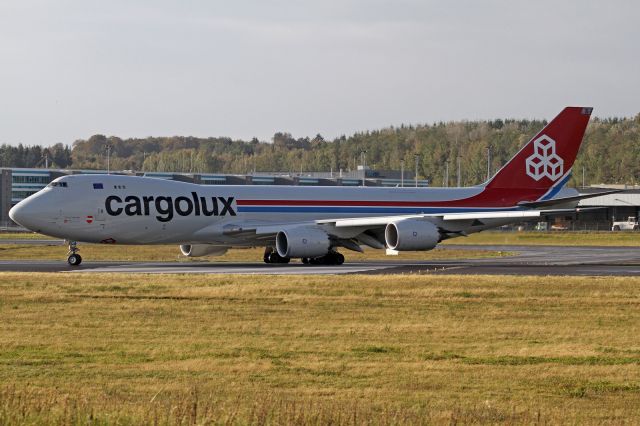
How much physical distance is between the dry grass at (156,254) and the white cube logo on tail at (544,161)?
650 cm

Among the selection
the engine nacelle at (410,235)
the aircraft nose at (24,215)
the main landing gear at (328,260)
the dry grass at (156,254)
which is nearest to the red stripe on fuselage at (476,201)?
the main landing gear at (328,260)

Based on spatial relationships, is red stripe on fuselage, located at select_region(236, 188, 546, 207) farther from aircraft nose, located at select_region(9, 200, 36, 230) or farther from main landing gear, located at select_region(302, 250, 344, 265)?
aircraft nose, located at select_region(9, 200, 36, 230)

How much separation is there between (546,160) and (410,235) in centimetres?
1182

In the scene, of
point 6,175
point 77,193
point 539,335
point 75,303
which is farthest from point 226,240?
point 6,175

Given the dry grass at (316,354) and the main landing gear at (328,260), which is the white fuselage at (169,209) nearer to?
the main landing gear at (328,260)

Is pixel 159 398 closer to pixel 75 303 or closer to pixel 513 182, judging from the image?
pixel 75 303

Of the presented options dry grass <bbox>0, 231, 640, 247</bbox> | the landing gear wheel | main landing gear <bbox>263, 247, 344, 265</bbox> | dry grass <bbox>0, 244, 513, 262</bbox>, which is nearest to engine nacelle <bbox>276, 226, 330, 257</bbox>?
main landing gear <bbox>263, 247, 344, 265</bbox>

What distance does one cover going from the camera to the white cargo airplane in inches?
1817

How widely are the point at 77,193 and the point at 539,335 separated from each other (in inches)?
1099

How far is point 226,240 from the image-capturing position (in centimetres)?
4856

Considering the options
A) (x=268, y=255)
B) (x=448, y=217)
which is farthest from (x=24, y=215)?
(x=448, y=217)

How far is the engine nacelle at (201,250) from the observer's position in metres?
50.5

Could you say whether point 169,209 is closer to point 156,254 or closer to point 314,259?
point 314,259

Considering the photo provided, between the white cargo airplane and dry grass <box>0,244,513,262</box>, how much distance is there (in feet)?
13.7
